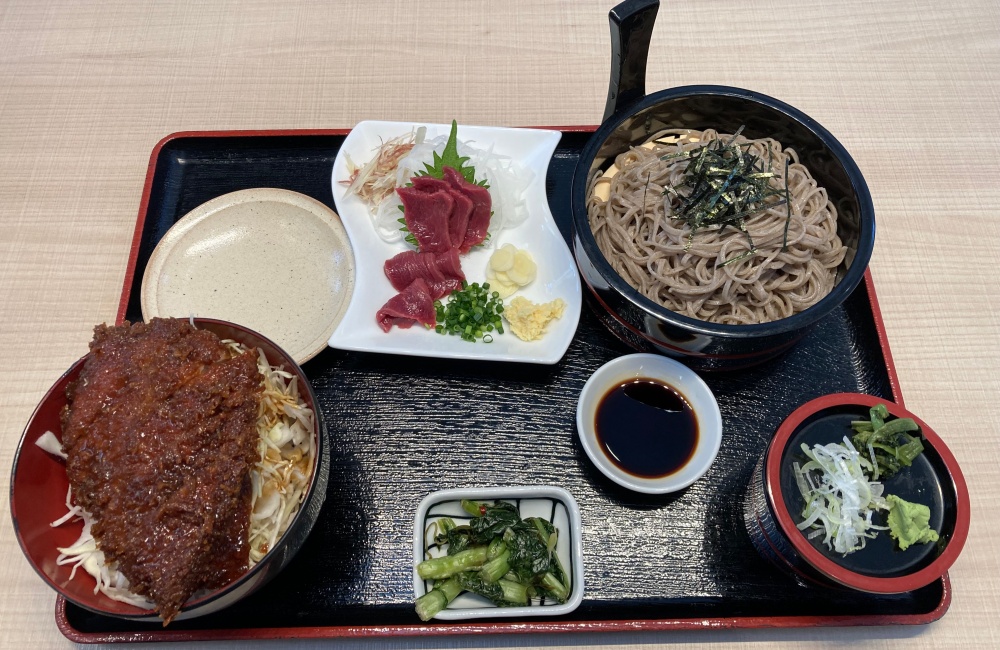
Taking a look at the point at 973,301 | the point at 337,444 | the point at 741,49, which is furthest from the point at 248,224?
the point at 973,301

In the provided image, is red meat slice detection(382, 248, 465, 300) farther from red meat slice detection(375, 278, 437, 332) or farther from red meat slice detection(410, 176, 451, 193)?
red meat slice detection(410, 176, 451, 193)

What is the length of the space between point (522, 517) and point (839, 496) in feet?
3.07

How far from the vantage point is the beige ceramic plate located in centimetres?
240

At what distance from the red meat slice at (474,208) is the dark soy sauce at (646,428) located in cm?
80

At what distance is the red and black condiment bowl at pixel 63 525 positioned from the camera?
1688mm

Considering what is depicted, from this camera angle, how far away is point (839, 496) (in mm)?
1906

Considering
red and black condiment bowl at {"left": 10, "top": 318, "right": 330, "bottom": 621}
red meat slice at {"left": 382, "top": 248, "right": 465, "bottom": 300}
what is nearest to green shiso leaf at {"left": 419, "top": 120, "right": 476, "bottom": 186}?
red meat slice at {"left": 382, "top": 248, "right": 465, "bottom": 300}

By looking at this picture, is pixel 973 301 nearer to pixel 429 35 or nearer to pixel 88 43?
pixel 429 35

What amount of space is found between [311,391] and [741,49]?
2733 millimetres

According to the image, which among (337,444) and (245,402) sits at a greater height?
(245,402)

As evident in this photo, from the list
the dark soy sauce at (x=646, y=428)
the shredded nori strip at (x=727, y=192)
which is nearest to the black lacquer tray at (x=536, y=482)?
the dark soy sauce at (x=646, y=428)

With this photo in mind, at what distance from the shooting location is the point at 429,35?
10.8 ft

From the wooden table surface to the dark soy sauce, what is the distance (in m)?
0.97

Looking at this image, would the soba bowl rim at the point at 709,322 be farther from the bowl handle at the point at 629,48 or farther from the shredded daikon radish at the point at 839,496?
the shredded daikon radish at the point at 839,496
